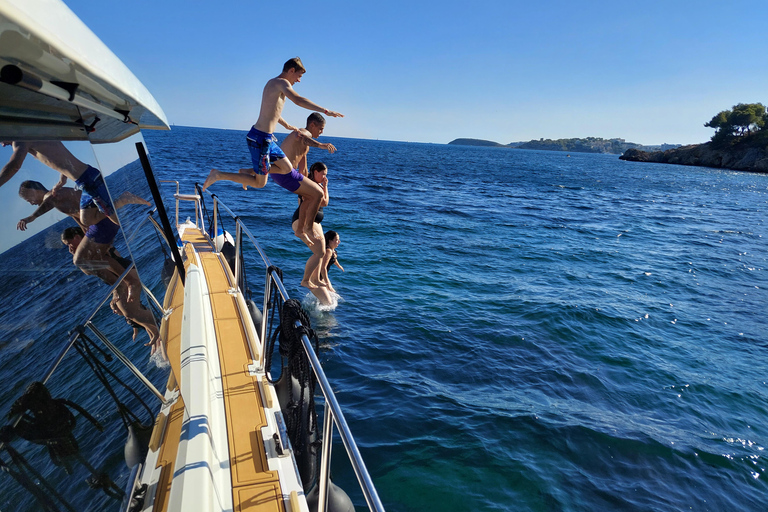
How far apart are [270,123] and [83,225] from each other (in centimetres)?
417

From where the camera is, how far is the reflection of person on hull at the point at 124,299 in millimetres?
2072

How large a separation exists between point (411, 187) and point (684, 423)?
27668 mm

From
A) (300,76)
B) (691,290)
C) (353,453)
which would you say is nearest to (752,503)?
(353,453)

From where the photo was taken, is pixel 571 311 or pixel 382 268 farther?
pixel 382 268

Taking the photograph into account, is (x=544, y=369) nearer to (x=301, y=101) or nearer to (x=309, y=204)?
(x=309, y=204)

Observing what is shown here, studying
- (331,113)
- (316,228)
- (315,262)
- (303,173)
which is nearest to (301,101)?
(331,113)

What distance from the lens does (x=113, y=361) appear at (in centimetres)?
235

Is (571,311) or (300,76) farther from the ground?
(300,76)

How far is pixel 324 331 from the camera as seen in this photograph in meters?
8.34

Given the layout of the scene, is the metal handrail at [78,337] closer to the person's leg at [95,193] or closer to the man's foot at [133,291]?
the man's foot at [133,291]

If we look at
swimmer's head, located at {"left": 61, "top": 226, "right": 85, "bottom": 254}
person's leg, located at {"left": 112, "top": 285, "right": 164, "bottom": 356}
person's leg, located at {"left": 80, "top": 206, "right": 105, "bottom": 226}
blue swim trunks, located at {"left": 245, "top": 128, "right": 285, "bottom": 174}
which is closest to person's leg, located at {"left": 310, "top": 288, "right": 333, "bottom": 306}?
blue swim trunks, located at {"left": 245, "top": 128, "right": 285, "bottom": 174}

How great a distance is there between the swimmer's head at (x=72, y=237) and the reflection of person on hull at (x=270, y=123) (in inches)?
152

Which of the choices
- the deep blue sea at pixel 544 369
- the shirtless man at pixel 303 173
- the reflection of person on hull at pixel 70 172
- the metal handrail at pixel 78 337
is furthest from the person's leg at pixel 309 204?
the reflection of person on hull at pixel 70 172

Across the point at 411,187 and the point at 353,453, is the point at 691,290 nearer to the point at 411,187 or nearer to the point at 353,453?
the point at 353,453
